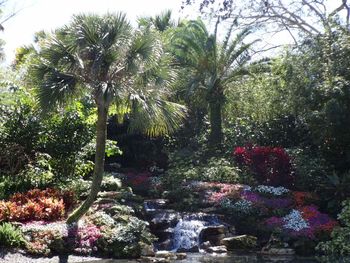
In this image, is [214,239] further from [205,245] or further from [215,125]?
[215,125]

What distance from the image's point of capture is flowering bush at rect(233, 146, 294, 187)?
58.8 feet

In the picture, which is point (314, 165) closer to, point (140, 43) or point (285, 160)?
point (285, 160)

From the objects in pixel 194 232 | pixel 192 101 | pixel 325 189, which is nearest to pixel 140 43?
pixel 194 232

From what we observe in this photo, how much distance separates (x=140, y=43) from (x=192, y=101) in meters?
11.3

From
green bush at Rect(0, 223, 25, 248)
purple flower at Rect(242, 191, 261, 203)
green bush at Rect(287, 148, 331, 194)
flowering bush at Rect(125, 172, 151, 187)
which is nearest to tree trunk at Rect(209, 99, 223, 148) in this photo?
flowering bush at Rect(125, 172, 151, 187)

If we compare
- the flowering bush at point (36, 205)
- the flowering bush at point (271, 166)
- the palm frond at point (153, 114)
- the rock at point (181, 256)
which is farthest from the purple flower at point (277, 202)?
the flowering bush at point (36, 205)

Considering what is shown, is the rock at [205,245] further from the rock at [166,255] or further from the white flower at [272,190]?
the white flower at [272,190]

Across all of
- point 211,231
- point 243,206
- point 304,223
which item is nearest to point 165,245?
point 211,231

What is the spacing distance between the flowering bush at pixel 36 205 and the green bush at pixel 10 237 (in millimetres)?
917

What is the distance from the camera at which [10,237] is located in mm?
10797

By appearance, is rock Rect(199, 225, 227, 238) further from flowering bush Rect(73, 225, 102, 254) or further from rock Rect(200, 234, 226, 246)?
flowering bush Rect(73, 225, 102, 254)

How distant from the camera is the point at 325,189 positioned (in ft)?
52.0

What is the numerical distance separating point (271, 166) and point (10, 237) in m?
10.5

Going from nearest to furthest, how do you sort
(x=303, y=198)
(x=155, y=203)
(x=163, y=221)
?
(x=163, y=221) → (x=303, y=198) → (x=155, y=203)
